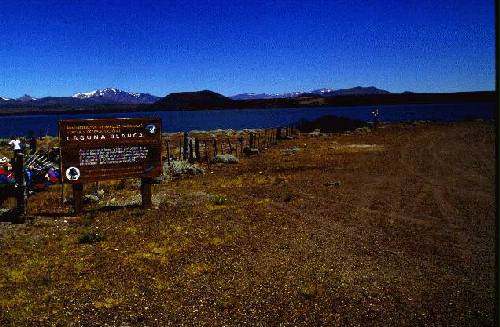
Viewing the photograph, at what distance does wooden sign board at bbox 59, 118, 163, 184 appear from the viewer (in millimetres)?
11844

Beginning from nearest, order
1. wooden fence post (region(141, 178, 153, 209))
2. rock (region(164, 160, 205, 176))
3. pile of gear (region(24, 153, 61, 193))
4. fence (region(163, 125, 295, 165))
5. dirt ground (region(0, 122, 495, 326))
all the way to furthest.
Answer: dirt ground (region(0, 122, 495, 326)) < wooden fence post (region(141, 178, 153, 209)) < pile of gear (region(24, 153, 61, 193)) < rock (region(164, 160, 205, 176)) < fence (region(163, 125, 295, 165))

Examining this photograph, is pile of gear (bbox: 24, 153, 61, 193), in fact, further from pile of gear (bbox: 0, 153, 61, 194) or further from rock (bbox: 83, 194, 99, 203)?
rock (bbox: 83, 194, 99, 203)

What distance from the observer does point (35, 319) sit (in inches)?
243

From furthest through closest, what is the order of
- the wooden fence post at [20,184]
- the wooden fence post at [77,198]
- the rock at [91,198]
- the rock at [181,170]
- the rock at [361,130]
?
the rock at [361,130], the rock at [181,170], the rock at [91,198], the wooden fence post at [77,198], the wooden fence post at [20,184]

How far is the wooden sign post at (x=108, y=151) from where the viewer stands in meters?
11.9

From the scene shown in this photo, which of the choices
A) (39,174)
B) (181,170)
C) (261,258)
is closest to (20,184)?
(39,174)

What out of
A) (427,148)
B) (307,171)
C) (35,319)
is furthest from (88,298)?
(427,148)

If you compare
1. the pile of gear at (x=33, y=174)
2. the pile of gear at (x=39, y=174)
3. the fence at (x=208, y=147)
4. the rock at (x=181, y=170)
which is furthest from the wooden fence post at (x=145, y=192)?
the fence at (x=208, y=147)

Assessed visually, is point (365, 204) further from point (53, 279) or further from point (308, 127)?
point (308, 127)

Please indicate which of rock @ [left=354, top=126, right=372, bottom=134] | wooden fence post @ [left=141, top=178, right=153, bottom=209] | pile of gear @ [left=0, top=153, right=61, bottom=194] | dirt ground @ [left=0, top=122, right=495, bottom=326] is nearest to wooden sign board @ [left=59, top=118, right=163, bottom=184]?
wooden fence post @ [left=141, top=178, right=153, bottom=209]

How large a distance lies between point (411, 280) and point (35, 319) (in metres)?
5.95

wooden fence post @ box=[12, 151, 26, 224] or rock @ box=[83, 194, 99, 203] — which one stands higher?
wooden fence post @ box=[12, 151, 26, 224]

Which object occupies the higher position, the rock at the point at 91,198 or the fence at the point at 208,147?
the fence at the point at 208,147

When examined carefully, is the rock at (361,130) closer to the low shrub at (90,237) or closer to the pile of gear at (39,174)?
the pile of gear at (39,174)
